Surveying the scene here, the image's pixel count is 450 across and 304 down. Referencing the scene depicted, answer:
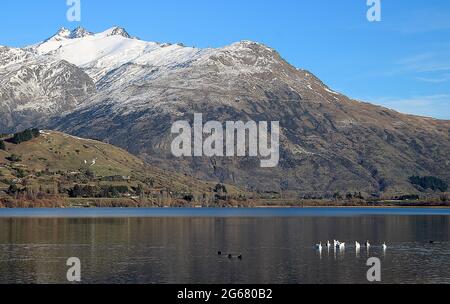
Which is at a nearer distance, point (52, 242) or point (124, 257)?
point (124, 257)

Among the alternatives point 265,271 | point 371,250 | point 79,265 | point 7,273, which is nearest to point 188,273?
point 265,271

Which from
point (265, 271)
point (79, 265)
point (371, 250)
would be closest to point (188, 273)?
point (265, 271)

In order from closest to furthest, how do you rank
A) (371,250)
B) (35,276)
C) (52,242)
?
1. (35,276)
2. (371,250)
3. (52,242)

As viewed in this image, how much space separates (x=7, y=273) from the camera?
104688 millimetres

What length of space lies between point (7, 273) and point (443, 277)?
65.3 meters

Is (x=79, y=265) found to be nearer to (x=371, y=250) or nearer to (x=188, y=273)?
(x=188, y=273)
